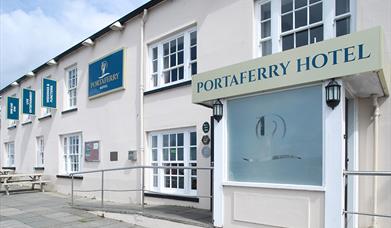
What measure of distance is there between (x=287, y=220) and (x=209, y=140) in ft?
11.2

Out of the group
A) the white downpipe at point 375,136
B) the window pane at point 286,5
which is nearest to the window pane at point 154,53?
the window pane at point 286,5

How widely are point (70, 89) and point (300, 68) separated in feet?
38.8

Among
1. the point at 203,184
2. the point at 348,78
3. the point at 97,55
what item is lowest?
the point at 203,184

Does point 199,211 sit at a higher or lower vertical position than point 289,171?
lower

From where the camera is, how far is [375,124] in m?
5.91

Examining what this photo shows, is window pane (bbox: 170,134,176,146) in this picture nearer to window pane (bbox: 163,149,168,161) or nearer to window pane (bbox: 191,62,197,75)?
window pane (bbox: 163,149,168,161)

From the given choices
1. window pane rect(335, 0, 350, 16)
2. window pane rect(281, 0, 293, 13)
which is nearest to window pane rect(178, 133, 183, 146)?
window pane rect(281, 0, 293, 13)

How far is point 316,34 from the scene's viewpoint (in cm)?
689

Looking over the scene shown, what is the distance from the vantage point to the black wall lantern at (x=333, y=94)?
4855 millimetres

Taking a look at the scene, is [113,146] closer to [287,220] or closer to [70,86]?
[70,86]

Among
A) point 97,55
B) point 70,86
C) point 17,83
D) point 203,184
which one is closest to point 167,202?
point 203,184

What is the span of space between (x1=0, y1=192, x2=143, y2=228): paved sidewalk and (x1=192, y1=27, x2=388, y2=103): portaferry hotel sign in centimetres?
385

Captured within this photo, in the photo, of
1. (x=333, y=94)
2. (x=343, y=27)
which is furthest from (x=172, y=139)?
(x=333, y=94)

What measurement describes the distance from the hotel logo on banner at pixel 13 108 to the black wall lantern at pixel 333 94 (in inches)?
735
